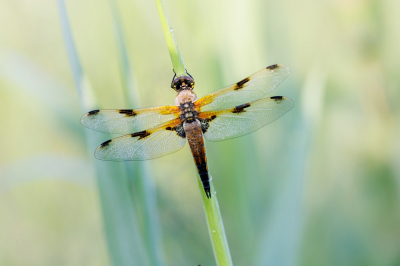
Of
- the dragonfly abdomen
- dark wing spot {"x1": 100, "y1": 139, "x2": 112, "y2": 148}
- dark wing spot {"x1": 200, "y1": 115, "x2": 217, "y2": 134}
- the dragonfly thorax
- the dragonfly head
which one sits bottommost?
the dragonfly abdomen

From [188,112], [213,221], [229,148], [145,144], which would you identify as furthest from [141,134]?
[213,221]

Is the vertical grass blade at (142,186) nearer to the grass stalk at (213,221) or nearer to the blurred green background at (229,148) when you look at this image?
the blurred green background at (229,148)

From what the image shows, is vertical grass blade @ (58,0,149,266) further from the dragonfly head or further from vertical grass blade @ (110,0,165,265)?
the dragonfly head

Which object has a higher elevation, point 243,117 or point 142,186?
point 243,117

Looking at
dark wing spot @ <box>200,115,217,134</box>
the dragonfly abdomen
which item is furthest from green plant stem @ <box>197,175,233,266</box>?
dark wing spot @ <box>200,115,217,134</box>

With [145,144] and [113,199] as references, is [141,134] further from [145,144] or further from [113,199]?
[113,199]
